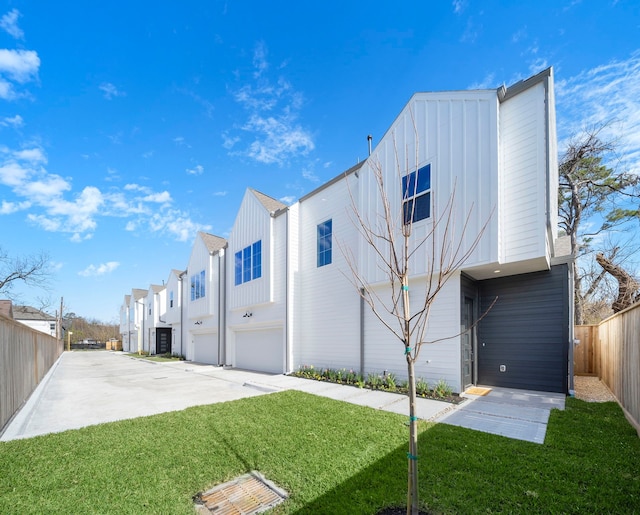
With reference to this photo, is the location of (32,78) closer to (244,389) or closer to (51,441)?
(51,441)

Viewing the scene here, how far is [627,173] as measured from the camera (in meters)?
13.6

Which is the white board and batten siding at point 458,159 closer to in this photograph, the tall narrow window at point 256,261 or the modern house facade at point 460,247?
the modern house facade at point 460,247

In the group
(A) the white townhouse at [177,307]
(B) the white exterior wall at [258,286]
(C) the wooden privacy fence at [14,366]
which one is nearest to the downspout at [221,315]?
(B) the white exterior wall at [258,286]

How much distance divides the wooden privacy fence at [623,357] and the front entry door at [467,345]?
2663 mm

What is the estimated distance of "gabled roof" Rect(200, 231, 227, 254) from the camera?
17333 mm

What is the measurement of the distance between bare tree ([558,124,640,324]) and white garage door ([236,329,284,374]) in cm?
1370

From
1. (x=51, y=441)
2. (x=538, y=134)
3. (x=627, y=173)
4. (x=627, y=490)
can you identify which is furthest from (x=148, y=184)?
(x=627, y=173)

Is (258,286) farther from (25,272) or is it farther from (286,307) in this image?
(25,272)

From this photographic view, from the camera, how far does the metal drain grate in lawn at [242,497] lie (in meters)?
2.75

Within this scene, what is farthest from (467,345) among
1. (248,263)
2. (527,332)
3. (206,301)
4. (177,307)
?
(177,307)

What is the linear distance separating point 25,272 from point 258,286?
82.8 ft

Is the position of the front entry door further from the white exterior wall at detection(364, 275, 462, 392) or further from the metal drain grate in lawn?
the metal drain grate in lawn

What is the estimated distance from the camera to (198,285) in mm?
18141

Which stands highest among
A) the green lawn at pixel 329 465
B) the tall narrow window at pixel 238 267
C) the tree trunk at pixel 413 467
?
the tall narrow window at pixel 238 267
